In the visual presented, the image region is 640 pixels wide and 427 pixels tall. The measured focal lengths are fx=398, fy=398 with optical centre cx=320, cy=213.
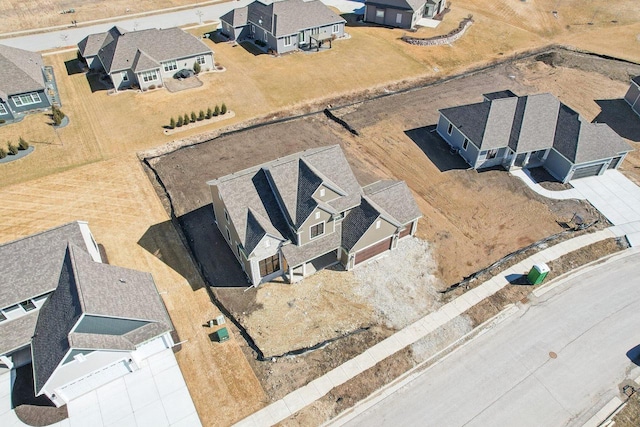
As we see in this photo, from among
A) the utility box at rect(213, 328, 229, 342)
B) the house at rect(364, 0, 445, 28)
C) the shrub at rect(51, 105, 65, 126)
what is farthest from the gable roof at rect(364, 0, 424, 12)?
the utility box at rect(213, 328, 229, 342)

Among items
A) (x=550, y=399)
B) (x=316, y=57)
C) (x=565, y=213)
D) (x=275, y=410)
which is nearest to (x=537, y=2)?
(x=316, y=57)

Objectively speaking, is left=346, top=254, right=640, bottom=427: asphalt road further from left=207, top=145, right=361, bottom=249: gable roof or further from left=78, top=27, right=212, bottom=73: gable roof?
left=78, top=27, right=212, bottom=73: gable roof

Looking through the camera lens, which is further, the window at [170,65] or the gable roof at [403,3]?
the gable roof at [403,3]

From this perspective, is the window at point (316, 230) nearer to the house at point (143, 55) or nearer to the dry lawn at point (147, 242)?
the dry lawn at point (147, 242)

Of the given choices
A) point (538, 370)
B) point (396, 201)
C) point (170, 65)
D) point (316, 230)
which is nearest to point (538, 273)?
point (538, 370)

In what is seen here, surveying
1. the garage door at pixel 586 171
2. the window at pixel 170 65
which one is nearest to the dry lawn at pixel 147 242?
the window at pixel 170 65

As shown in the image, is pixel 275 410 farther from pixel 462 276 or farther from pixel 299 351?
pixel 462 276
